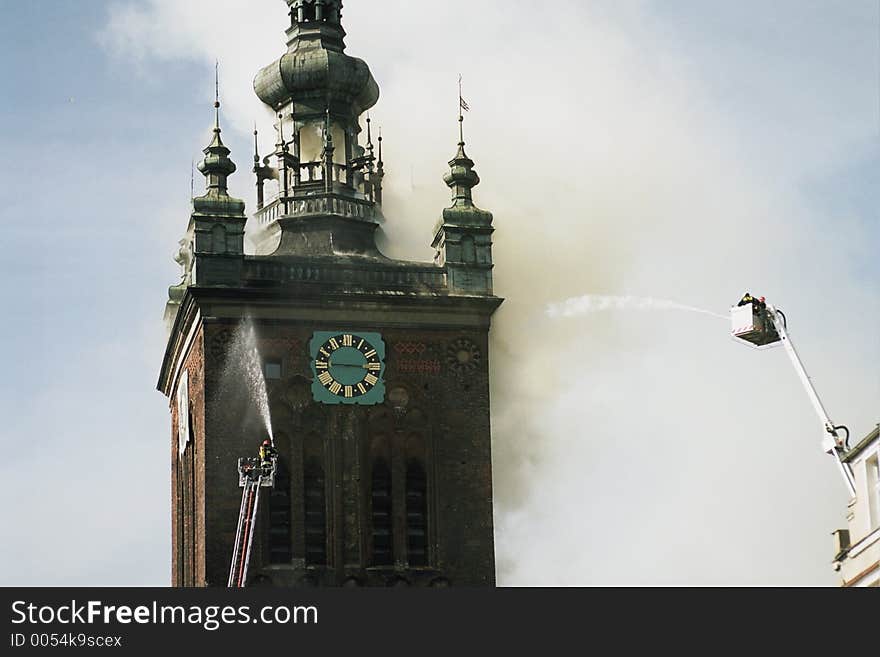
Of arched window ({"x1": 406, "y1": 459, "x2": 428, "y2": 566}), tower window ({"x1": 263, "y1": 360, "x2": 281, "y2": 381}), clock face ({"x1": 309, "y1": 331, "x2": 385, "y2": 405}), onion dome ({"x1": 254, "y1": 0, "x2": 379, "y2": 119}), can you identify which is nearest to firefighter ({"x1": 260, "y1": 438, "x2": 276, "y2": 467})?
tower window ({"x1": 263, "y1": 360, "x2": 281, "y2": 381})

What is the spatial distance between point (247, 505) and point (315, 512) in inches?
107

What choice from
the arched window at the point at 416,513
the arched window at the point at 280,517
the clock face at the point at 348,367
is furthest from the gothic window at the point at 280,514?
the arched window at the point at 416,513

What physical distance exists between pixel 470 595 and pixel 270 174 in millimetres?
40425

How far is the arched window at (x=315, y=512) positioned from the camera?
Answer: 114700 mm

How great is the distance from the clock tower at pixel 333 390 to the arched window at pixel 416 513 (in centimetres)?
4

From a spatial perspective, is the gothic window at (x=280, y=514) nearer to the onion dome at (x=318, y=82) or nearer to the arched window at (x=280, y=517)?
the arched window at (x=280, y=517)

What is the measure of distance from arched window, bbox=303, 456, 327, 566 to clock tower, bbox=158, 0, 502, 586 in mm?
58

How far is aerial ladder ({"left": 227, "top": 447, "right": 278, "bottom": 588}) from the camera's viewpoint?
110537mm

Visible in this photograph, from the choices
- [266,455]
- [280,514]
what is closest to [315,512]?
[280,514]

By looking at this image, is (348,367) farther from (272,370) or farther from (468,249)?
(468,249)

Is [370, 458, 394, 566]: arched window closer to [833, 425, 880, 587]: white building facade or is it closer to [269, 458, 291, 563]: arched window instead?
[269, 458, 291, 563]: arched window

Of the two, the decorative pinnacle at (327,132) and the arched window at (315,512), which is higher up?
the decorative pinnacle at (327,132)

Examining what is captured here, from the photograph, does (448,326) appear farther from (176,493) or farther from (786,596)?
(786,596)

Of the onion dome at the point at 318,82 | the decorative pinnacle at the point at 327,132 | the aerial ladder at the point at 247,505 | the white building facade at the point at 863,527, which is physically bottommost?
the white building facade at the point at 863,527
